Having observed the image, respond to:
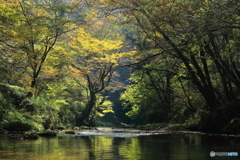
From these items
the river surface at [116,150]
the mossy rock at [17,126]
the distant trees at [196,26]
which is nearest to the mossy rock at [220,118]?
the distant trees at [196,26]

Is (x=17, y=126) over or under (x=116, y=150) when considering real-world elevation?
over

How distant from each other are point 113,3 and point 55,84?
38.7ft

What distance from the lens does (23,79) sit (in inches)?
448

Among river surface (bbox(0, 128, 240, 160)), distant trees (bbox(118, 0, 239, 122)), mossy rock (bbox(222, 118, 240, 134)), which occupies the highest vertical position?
distant trees (bbox(118, 0, 239, 122))

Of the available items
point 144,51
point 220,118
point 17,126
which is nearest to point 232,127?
point 220,118

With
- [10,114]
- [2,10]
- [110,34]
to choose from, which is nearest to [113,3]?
[2,10]

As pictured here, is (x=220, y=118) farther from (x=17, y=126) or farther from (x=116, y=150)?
(x=17, y=126)

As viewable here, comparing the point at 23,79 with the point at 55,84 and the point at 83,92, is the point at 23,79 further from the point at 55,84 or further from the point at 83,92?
the point at 83,92

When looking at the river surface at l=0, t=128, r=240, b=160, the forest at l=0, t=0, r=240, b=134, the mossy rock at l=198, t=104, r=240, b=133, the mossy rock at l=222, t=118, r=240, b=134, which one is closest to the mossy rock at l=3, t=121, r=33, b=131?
the forest at l=0, t=0, r=240, b=134

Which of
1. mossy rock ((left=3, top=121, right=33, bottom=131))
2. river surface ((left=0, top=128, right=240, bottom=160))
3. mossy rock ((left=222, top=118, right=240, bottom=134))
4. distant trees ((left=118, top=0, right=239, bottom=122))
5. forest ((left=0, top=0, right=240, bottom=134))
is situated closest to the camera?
river surface ((left=0, top=128, right=240, bottom=160))

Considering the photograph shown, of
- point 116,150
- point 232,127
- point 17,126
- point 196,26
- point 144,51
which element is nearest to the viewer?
point 116,150

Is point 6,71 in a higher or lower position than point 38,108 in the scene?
higher

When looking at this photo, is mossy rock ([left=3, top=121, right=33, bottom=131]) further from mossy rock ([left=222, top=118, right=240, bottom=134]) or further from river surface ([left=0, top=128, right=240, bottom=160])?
mossy rock ([left=222, top=118, right=240, bottom=134])

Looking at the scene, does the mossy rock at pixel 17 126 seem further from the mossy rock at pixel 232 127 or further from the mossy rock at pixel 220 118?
the mossy rock at pixel 232 127
